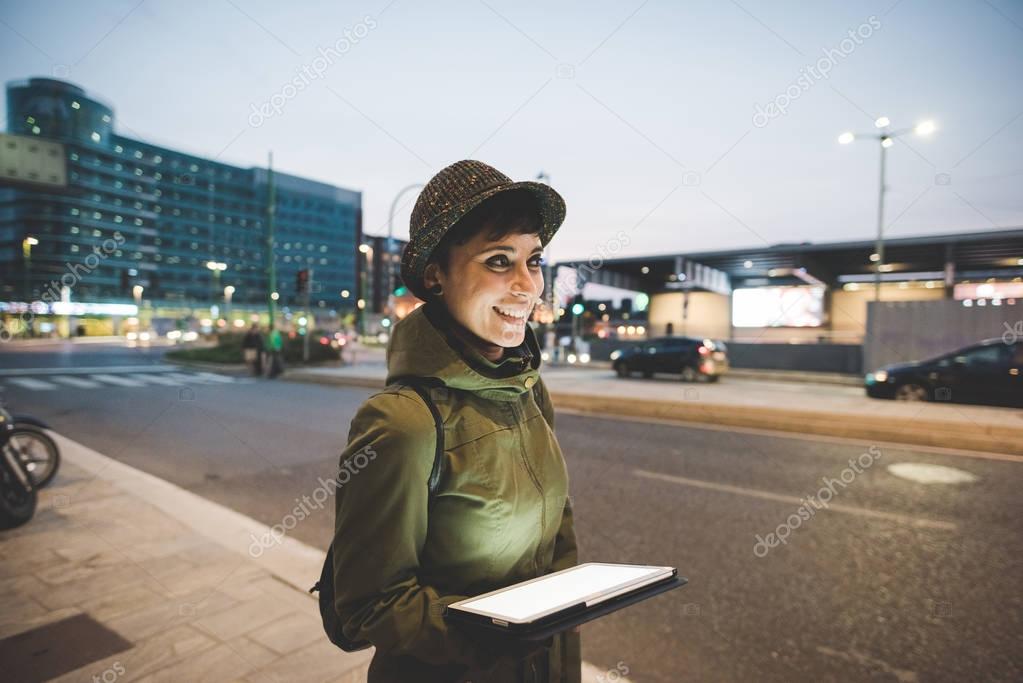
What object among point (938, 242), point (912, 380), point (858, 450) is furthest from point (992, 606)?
point (938, 242)

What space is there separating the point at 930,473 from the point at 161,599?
8138 millimetres

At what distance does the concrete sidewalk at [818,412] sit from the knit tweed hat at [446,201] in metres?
9.79

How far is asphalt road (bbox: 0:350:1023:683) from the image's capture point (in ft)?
9.77

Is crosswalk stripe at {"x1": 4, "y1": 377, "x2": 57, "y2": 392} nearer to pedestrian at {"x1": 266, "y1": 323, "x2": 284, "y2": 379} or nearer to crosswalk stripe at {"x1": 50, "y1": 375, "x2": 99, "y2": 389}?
crosswalk stripe at {"x1": 50, "y1": 375, "x2": 99, "y2": 389}

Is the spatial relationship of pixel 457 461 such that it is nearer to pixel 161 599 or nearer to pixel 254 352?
pixel 161 599

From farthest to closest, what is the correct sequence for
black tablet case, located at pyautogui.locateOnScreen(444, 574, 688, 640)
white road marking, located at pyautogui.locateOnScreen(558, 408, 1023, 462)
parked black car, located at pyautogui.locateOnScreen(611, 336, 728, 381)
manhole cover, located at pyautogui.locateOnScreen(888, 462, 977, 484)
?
parked black car, located at pyautogui.locateOnScreen(611, 336, 728, 381)
white road marking, located at pyautogui.locateOnScreen(558, 408, 1023, 462)
manhole cover, located at pyautogui.locateOnScreen(888, 462, 977, 484)
black tablet case, located at pyautogui.locateOnScreen(444, 574, 688, 640)

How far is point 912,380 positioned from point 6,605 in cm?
1600

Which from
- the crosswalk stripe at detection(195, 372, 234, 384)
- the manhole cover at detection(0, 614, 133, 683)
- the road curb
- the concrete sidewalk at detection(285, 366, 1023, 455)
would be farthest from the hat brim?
the crosswalk stripe at detection(195, 372, 234, 384)

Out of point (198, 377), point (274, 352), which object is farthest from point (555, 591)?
point (198, 377)

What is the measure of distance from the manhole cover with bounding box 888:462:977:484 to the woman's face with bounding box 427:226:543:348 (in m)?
7.01

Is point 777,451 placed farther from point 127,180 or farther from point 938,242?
point 127,180

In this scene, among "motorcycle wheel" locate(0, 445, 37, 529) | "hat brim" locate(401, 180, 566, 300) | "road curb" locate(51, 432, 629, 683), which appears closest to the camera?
"hat brim" locate(401, 180, 566, 300)

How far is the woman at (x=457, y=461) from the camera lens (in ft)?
3.62

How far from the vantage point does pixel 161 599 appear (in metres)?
3.29
